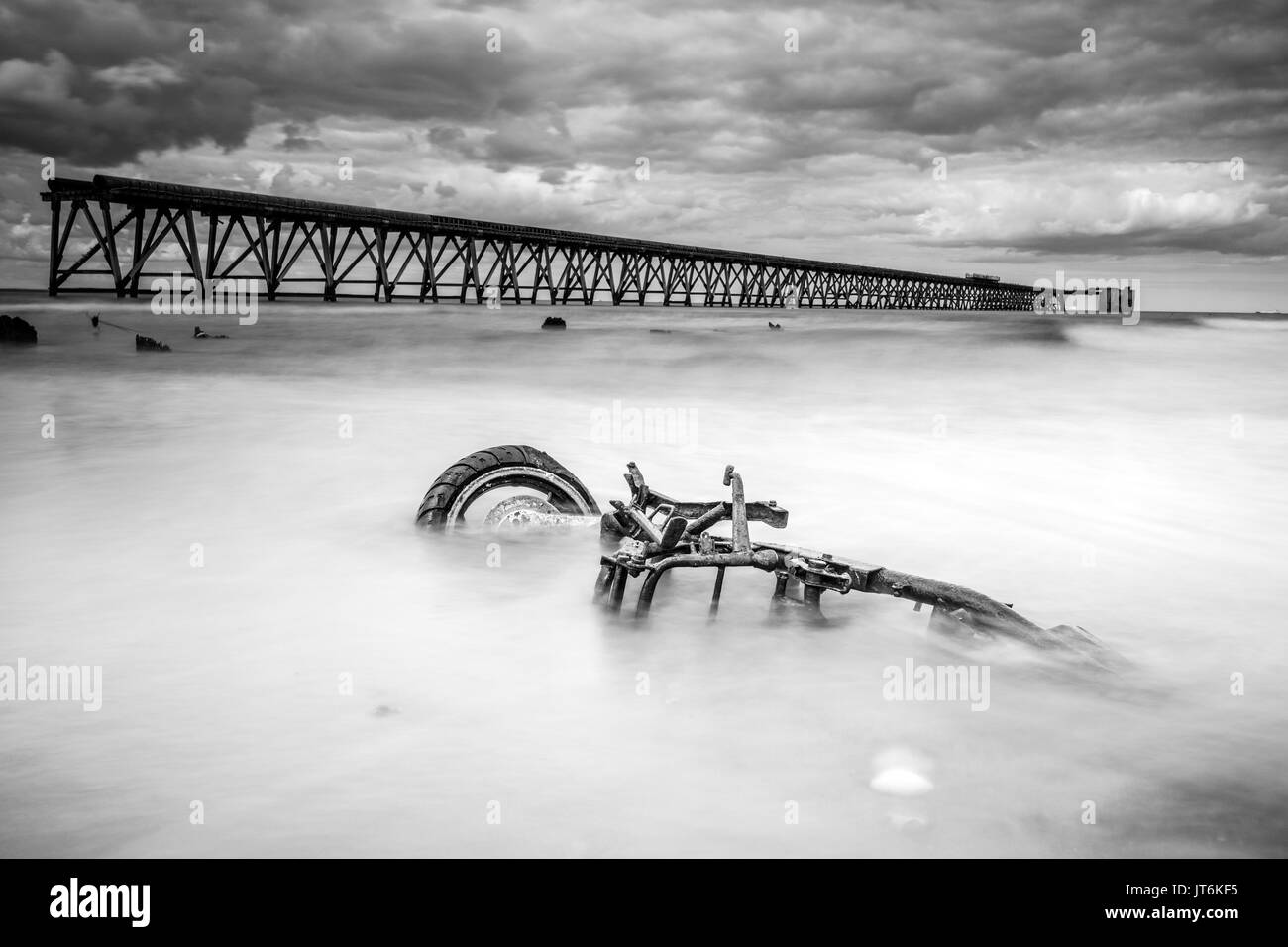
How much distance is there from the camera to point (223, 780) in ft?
8.49

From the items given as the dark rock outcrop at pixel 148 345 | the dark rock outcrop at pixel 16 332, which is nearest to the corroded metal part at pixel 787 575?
the dark rock outcrop at pixel 148 345

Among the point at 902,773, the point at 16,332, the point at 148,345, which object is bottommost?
the point at 902,773

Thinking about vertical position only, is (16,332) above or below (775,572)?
above

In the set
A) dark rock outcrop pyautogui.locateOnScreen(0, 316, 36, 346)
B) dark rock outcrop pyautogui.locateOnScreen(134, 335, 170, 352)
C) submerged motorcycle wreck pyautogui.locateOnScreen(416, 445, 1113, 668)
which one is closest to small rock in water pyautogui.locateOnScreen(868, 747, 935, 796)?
submerged motorcycle wreck pyautogui.locateOnScreen(416, 445, 1113, 668)

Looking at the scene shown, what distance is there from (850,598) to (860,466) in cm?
456

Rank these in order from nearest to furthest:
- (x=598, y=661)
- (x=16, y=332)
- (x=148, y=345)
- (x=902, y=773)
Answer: (x=902, y=773) < (x=598, y=661) < (x=148, y=345) < (x=16, y=332)

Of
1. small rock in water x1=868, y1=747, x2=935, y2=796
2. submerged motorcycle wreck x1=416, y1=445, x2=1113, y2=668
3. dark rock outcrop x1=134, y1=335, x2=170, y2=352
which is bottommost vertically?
small rock in water x1=868, y1=747, x2=935, y2=796

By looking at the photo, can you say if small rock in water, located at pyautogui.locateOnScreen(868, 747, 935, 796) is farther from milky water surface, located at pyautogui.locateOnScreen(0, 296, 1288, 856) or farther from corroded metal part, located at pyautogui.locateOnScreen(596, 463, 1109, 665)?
corroded metal part, located at pyautogui.locateOnScreen(596, 463, 1109, 665)

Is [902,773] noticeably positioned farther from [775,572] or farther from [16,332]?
[16,332]

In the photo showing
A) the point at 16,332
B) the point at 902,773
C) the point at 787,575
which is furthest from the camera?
the point at 16,332

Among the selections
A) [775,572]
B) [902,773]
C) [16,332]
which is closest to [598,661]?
[775,572]

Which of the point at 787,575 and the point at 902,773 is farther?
the point at 787,575
